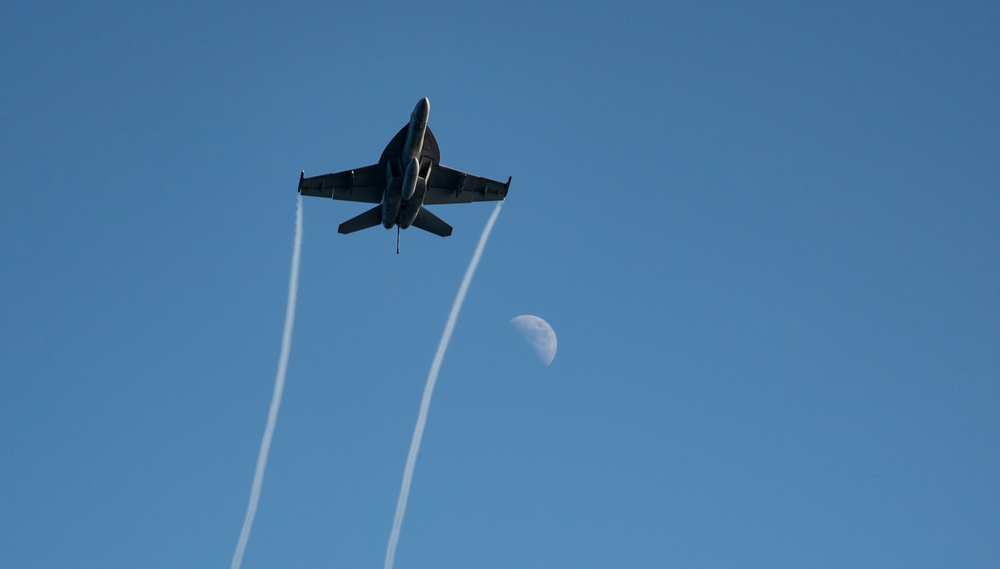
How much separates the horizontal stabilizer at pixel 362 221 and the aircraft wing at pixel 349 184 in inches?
53.3

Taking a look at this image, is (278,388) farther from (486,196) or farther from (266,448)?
(486,196)

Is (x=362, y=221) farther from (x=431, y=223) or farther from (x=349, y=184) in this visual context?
(x=431, y=223)

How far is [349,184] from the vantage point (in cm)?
5212

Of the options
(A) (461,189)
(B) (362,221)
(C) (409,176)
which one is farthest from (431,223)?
(C) (409,176)

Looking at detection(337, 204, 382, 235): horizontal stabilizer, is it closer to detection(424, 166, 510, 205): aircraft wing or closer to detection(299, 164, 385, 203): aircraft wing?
detection(299, 164, 385, 203): aircraft wing

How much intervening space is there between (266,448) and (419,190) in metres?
14.9

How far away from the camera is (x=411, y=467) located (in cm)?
4781

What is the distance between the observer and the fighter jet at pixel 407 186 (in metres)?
48.4

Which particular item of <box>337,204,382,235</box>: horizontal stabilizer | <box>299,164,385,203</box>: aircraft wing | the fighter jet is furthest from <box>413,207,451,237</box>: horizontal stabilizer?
<box>299,164,385,203</box>: aircraft wing

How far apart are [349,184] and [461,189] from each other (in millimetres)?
6059

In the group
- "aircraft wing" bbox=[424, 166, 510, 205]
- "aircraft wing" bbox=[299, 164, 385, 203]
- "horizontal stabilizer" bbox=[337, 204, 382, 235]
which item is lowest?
"horizontal stabilizer" bbox=[337, 204, 382, 235]

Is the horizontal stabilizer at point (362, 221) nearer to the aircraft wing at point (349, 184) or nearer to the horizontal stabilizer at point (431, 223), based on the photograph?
the aircraft wing at point (349, 184)

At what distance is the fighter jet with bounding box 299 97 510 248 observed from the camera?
159ft

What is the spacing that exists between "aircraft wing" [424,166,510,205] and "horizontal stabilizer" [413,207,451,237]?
0.83m
